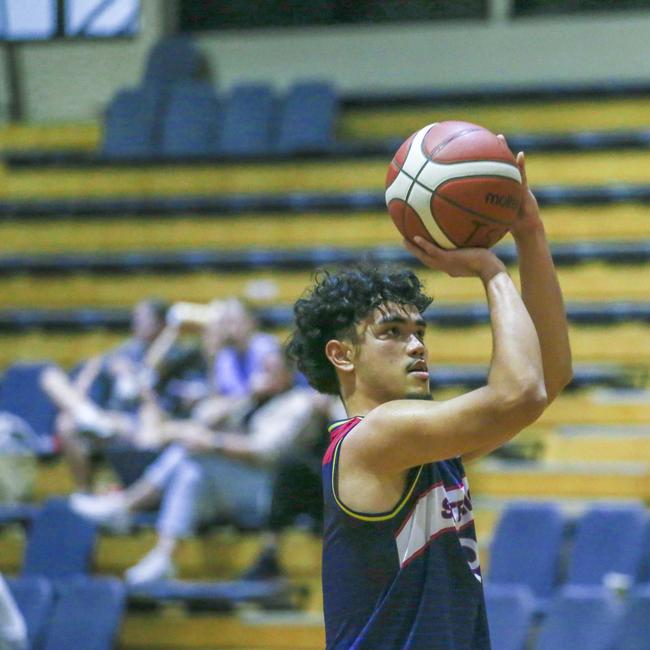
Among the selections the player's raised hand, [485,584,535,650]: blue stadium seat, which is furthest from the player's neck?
[485,584,535,650]: blue stadium seat

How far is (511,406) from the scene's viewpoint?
231cm

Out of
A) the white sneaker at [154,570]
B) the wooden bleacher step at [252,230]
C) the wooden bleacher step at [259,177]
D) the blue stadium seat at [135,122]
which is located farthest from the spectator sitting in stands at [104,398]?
the blue stadium seat at [135,122]

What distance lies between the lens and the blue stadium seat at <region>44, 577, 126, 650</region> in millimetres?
6234

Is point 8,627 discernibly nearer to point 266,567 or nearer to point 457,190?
point 457,190

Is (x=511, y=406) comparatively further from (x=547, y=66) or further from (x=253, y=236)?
(x=547, y=66)

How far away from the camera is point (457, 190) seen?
2562mm

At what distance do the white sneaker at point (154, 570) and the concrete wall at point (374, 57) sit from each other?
4.76 meters

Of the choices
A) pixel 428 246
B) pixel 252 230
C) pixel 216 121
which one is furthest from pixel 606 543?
pixel 216 121

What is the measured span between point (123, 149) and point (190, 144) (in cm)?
52

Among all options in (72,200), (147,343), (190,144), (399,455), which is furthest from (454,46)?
(399,455)

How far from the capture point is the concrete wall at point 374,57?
9836mm

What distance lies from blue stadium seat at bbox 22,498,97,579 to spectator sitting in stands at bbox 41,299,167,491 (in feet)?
1.53

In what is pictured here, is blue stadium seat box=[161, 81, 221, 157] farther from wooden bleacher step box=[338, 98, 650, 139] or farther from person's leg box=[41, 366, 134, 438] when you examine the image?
person's leg box=[41, 366, 134, 438]

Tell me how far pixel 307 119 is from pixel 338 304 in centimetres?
728
